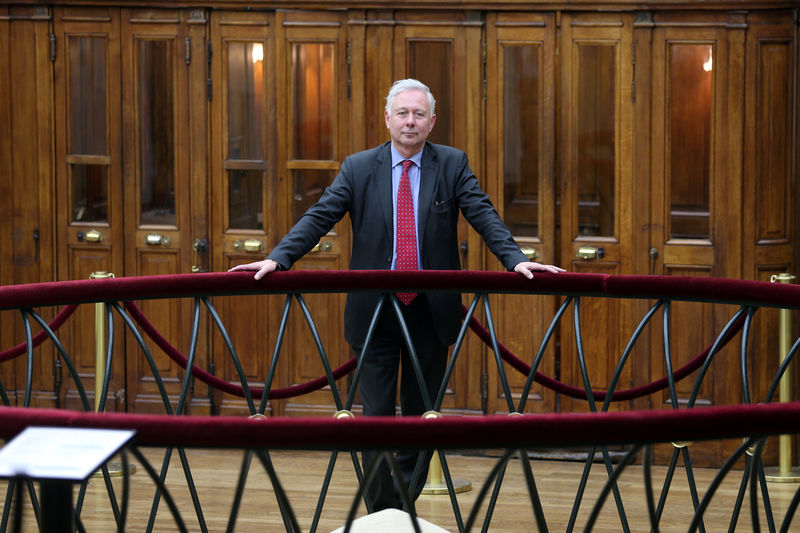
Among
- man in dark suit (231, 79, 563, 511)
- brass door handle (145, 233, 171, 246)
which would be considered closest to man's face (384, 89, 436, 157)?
man in dark suit (231, 79, 563, 511)

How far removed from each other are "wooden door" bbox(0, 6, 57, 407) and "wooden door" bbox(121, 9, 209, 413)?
1.39 feet

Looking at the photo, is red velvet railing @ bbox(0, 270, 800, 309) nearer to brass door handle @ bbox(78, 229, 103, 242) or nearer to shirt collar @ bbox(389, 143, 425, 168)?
shirt collar @ bbox(389, 143, 425, 168)

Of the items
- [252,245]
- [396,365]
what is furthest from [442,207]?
[252,245]

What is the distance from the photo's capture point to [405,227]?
409 centimetres

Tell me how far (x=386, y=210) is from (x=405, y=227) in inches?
3.3

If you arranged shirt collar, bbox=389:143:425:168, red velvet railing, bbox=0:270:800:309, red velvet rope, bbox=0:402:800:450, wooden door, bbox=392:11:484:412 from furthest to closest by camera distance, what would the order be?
wooden door, bbox=392:11:484:412 < shirt collar, bbox=389:143:425:168 < red velvet railing, bbox=0:270:800:309 < red velvet rope, bbox=0:402:800:450

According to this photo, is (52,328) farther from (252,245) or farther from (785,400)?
(785,400)

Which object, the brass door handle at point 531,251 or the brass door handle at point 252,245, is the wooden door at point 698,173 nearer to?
the brass door handle at point 531,251

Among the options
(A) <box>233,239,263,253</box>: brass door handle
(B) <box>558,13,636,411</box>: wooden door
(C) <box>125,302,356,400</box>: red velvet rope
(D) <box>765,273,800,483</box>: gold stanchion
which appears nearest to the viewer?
(C) <box>125,302,356,400</box>: red velvet rope

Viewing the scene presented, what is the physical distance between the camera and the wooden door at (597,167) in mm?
5902

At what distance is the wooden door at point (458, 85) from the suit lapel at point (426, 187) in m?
1.92

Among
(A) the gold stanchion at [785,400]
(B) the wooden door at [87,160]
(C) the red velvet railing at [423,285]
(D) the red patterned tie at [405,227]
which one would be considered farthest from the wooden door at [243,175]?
(C) the red velvet railing at [423,285]

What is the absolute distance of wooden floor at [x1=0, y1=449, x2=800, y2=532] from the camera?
188 inches

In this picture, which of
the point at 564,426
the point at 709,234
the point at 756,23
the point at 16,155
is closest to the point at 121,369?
the point at 16,155
